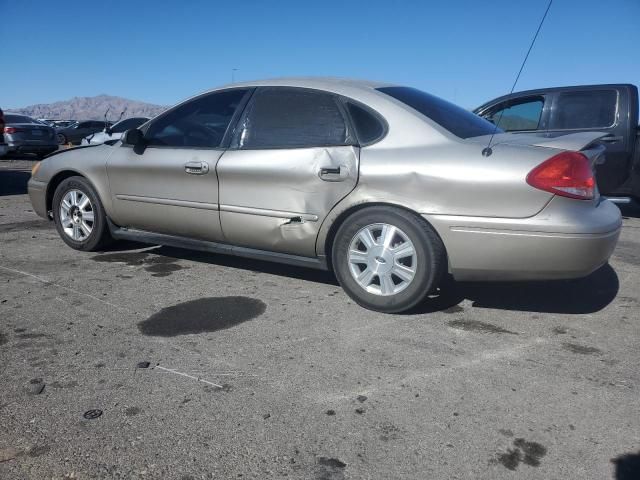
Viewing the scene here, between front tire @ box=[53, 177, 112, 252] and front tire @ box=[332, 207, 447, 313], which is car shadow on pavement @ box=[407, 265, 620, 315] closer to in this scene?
front tire @ box=[332, 207, 447, 313]

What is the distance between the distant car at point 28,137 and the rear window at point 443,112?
1380 centimetres

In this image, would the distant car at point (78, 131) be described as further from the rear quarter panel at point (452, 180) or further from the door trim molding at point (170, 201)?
the rear quarter panel at point (452, 180)

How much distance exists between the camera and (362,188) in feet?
11.6

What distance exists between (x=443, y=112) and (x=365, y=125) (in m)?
0.63

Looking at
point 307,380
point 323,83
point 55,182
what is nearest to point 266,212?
point 323,83

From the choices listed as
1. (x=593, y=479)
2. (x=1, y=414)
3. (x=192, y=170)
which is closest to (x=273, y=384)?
(x=1, y=414)

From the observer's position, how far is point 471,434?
221 cm

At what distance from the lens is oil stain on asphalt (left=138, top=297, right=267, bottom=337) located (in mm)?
3260

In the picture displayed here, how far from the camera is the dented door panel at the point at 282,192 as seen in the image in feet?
11.9

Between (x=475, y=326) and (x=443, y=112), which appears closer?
(x=475, y=326)

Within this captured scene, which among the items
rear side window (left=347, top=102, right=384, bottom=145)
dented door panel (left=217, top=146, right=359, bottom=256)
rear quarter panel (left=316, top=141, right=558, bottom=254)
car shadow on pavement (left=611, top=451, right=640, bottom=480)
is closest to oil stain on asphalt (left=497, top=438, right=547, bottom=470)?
car shadow on pavement (left=611, top=451, right=640, bottom=480)

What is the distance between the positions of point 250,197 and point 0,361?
1.84m

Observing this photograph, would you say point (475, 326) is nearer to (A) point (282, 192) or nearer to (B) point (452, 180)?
(B) point (452, 180)

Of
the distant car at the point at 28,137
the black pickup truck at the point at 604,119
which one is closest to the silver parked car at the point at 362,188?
the black pickup truck at the point at 604,119
